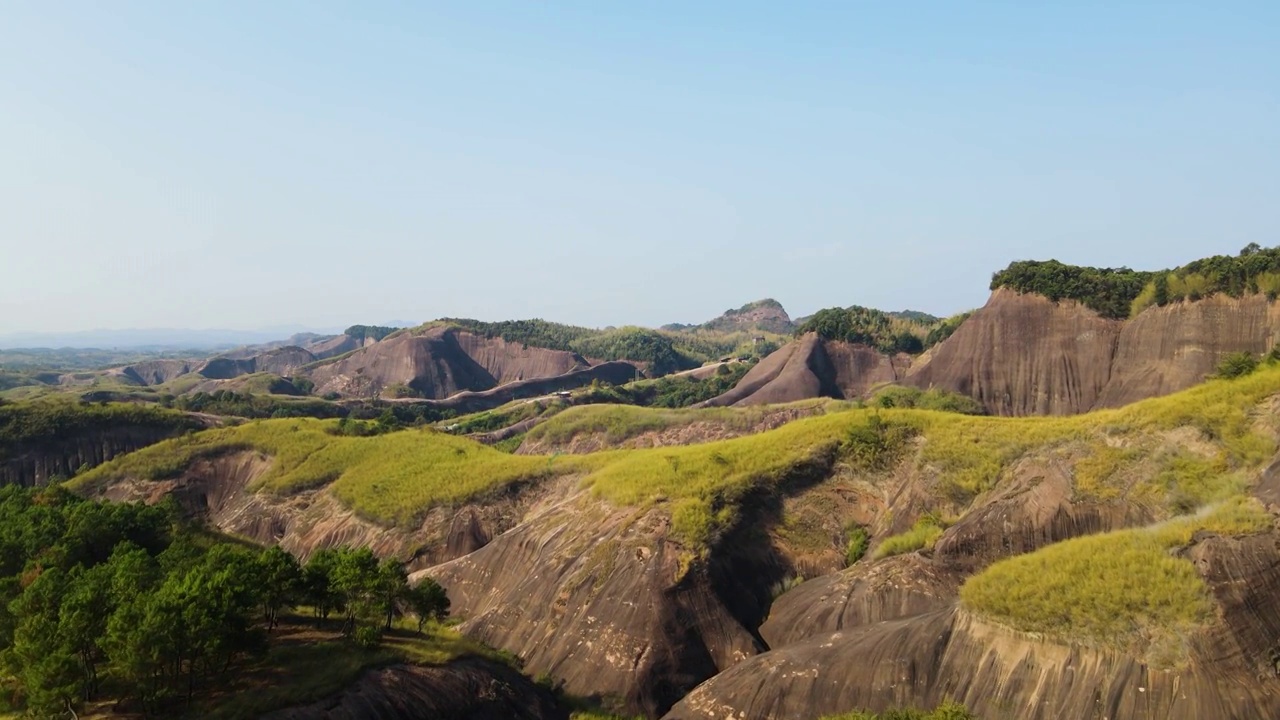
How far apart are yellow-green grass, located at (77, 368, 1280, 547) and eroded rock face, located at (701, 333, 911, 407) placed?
197 feet

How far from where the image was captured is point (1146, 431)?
132ft

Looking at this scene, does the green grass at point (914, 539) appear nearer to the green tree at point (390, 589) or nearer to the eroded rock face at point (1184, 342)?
the green tree at point (390, 589)

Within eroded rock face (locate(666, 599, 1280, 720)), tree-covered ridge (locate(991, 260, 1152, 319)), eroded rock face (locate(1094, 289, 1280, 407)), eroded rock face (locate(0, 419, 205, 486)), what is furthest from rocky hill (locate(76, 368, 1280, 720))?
tree-covered ridge (locate(991, 260, 1152, 319))

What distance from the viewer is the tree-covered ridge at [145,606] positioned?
2703 cm

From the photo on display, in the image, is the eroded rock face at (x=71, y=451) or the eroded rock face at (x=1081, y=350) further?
the eroded rock face at (x=71, y=451)

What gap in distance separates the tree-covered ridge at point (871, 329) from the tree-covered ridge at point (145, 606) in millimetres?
101512

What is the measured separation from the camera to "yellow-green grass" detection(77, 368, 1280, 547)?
123 feet

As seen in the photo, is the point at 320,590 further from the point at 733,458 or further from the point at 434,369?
the point at 434,369

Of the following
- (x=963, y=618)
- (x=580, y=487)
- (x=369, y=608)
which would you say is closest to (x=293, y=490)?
(x=580, y=487)

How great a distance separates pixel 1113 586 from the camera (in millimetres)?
28844

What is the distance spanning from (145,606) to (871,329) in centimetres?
12049

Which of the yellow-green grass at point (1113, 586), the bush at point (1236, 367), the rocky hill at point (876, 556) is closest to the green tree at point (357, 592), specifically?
the rocky hill at point (876, 556)

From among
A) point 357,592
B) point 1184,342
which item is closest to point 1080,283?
point 1184,342

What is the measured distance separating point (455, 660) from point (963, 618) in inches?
896
